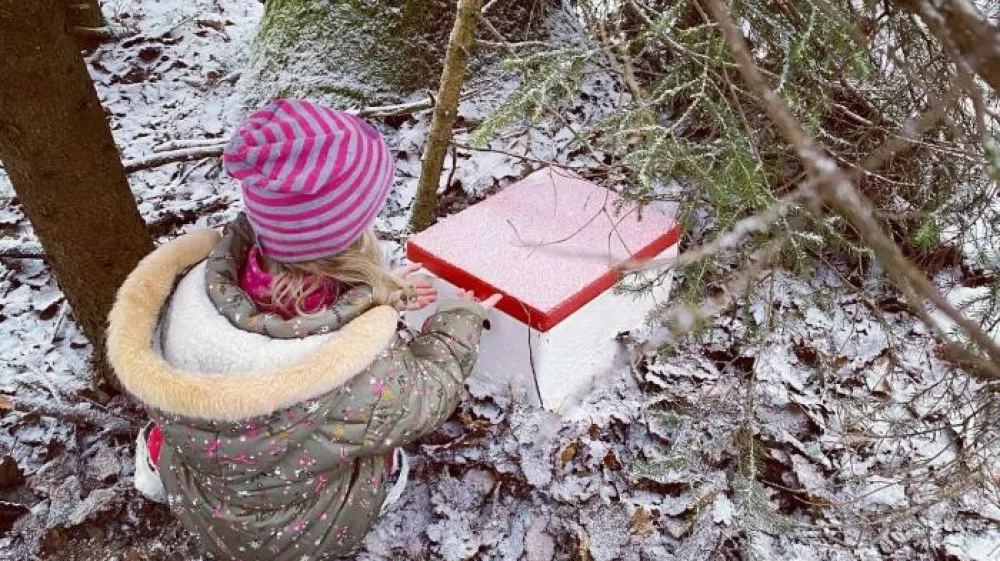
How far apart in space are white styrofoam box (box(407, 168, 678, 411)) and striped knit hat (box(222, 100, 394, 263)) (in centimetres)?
66

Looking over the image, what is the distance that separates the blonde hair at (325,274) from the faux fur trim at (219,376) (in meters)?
0.09

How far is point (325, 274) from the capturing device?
2082 millimetres

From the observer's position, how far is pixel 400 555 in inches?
99.9

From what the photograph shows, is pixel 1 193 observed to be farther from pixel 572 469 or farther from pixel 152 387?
pixel 572 469

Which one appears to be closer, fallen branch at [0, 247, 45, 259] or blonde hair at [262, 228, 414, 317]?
blonde hair at [262, 228, 414, 317]

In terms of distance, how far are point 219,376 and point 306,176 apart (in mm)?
505

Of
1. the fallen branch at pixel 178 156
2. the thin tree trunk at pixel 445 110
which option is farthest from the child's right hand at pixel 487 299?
the fallen branch at pixel 178 156

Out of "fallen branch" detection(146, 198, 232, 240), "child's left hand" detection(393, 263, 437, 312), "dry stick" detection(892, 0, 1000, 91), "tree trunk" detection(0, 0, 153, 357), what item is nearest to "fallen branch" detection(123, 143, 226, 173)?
"fallen branch" detection(146, 198, 232, 240)

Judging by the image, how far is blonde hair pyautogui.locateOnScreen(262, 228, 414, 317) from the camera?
207 cm

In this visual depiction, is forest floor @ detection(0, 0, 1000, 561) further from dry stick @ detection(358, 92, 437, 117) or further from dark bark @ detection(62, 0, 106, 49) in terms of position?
dark bark @ detection(62, 0, 106, 49)

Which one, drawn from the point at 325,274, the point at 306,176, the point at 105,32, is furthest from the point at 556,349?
the point at 105,32

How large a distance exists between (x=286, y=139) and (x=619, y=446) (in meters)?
1.56

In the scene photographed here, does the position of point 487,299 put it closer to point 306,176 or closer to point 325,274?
point 325,274

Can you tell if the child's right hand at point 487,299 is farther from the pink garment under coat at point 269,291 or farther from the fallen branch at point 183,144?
the fallen branch at point 183,144
